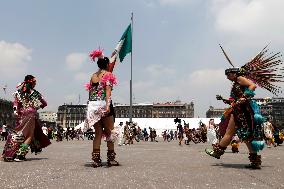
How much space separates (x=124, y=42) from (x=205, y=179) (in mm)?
8534

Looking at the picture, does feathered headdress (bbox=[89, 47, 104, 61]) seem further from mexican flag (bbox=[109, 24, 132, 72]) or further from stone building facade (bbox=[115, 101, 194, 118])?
stone building facade (bbox=[115, 101, 194, 118])

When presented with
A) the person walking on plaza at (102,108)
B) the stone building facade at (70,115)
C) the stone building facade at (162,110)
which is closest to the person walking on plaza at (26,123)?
the person walking on plaza at (102,108)

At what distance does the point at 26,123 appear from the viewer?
8.73 metres

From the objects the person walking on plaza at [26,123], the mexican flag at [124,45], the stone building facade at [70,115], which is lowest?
the person walking on plaza at [26,123]

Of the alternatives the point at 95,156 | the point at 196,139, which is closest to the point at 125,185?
the point at 95,156

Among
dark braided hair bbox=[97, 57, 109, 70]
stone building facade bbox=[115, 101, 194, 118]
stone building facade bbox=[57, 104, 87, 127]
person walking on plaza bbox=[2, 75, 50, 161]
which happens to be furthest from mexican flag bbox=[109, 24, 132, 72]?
stone building facade bbox=[57, 104, 87, 127]

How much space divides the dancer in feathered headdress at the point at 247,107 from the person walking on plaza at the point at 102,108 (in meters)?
1.78

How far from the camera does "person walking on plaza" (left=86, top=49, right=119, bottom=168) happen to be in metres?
6.82

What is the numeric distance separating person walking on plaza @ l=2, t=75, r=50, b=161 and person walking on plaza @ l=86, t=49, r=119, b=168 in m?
2.19

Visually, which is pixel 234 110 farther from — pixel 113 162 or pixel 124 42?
pixel 124 42

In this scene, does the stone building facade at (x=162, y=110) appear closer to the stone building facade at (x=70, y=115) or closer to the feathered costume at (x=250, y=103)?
the stone building facade at (x=70, y=115)

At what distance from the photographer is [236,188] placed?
3.95m

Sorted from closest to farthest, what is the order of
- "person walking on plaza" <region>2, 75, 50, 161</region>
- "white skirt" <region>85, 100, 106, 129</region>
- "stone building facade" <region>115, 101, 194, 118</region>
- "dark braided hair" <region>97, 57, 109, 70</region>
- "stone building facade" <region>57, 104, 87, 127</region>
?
"white skirt" <region>85, 100, 106, 129</region>, "dark braided hair" <region>97, 57, 109, 70</region>, "person walking on plaza" <region>2, 75, 50, 161</region>, "stone building facade" <region>115, 101, 194, 118</region>, "stone building facade" <region>57, 104, 87, 127</region>

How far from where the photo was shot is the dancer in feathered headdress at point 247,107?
6871 millimetres
